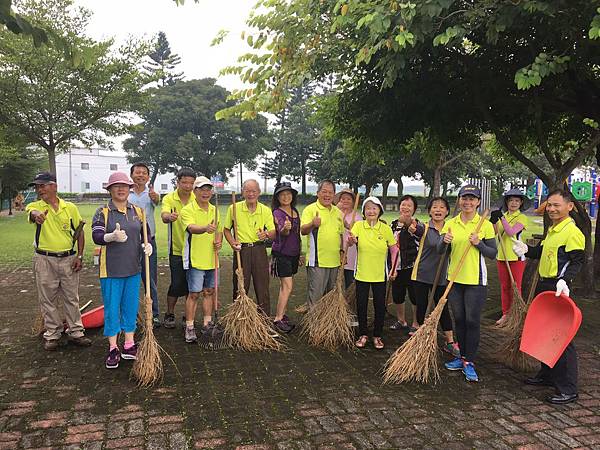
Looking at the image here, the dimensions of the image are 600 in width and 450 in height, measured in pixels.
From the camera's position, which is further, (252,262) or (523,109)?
(523,109)

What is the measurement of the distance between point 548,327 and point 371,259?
163 centimetres

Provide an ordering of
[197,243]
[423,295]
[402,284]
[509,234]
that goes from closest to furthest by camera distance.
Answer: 1. [197,243]
2. [423,295]
3. [402,284]
4. [509,234]

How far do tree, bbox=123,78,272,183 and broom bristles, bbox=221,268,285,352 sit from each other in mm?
40091

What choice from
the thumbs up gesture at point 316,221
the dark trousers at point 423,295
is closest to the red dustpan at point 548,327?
the dark trousers at point 423,295

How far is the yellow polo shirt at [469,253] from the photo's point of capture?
13.4 feet

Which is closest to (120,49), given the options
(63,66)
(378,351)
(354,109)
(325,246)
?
(63,66)

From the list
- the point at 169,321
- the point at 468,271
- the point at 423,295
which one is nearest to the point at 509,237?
the point at 423,295

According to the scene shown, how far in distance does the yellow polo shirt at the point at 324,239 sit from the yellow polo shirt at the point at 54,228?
7.71ft

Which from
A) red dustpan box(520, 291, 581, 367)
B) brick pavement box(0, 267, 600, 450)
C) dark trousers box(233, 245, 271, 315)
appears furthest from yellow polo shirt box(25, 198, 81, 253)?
red dustpan box(520, 291, 581, 367)

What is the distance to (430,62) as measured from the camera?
635 cm

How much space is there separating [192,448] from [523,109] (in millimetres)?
6522

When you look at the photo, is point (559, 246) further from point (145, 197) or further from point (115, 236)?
point (145, 197)

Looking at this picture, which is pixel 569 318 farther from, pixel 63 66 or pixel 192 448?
pixel 63 66

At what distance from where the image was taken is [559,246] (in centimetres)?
380
